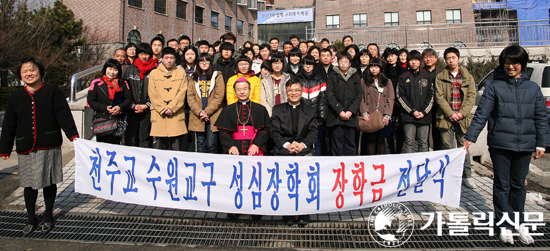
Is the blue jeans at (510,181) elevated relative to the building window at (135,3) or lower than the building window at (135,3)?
lower

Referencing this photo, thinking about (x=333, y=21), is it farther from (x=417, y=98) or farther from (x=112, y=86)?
(x=112, y=86)

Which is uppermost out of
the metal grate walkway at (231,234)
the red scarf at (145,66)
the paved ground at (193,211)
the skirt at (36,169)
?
the red scarf at (145,66)

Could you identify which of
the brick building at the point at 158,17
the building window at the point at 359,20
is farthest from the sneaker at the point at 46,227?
the building window at the point at 359,20

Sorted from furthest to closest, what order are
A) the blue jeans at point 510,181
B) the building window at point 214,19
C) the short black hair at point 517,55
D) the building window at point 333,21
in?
1. the building window at point 333,21
2. the building window at point 214,19
3. the blue jeans at point 510,181
4. the short black hair at point 517,55

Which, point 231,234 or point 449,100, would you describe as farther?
point 449,100

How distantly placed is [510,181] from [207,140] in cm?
421

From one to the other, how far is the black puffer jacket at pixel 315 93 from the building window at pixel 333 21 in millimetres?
31292

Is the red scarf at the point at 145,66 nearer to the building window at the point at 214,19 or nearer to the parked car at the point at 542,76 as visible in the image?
the parked car at the point at 542,76

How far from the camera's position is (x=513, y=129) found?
3.80 metres

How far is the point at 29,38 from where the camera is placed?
1702cm

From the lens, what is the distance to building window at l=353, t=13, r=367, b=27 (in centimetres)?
3397

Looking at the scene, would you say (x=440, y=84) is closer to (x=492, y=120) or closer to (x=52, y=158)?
(x=492, y=120)

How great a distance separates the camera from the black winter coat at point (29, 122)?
407 centimetres

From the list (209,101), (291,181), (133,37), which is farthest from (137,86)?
(133,37)
